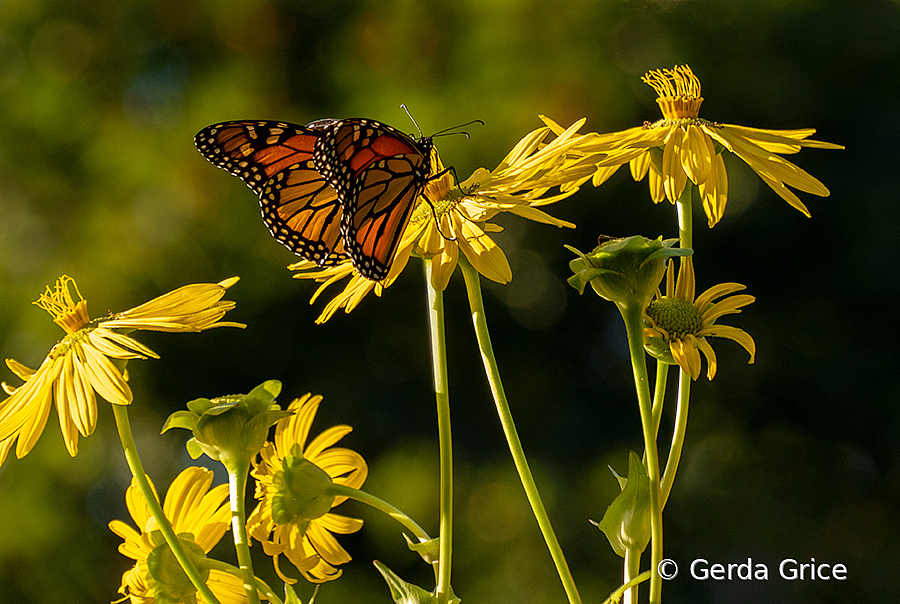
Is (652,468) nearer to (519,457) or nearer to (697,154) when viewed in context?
(519,457)

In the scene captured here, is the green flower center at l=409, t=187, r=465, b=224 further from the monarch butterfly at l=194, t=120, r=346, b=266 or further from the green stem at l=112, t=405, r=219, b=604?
the green stem at l=112, t=405, r=219, b=604

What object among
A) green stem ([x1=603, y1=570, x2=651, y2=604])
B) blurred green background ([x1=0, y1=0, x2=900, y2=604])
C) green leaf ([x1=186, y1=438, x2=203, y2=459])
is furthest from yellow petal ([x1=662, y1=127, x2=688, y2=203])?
blurred green background ([x1=0, y1=0, x2=900, y2=604])

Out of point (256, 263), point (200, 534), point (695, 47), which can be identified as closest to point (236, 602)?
point (200, 534)

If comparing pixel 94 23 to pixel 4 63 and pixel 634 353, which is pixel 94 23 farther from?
pixel 634 353

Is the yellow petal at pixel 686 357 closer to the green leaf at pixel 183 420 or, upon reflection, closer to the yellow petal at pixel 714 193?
the yellow petal at pixel 714 193

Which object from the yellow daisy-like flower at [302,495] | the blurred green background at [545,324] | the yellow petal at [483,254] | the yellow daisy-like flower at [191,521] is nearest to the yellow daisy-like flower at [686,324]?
the yellow petal at [483,254]

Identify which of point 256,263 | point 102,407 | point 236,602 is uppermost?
point 256,263
